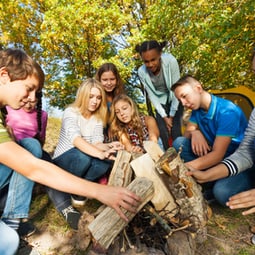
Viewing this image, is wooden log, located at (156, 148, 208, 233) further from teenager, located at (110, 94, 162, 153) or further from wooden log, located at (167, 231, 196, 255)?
teenager, located at (110, 94, 162, 153)

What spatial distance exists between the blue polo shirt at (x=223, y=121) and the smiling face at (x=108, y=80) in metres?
1.33

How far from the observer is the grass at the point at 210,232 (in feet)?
6.38

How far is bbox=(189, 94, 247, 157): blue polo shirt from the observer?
2.40 meters

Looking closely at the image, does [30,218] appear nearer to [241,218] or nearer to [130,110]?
[130,110]

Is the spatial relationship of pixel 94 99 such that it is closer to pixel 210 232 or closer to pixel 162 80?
pixel 162 80

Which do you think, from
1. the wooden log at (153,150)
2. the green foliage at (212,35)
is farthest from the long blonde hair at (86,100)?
the green foliage at (212,35)

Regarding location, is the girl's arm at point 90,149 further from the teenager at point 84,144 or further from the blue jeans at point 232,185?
the blue jeans at point 232,185

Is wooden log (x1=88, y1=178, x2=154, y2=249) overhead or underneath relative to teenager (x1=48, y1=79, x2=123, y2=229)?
underneath

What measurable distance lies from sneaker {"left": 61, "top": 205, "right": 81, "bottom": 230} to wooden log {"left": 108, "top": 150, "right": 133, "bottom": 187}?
1.70ft

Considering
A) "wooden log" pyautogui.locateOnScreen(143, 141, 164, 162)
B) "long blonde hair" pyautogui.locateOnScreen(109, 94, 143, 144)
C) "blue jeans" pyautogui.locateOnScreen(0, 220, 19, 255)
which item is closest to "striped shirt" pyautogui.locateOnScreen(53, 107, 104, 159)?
"long blonde hair" pyautogui.locateOnScreen(109, 94, 143, 144)

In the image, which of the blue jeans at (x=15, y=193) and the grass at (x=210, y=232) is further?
the grass at (x=210, y=232)

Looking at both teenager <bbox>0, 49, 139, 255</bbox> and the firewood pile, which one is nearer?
teenager <bbox>0, 49, 139, 255</bbox>

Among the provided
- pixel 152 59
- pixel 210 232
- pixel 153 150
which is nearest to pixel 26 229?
pixel 153 150

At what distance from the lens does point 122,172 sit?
2021 millimetres
